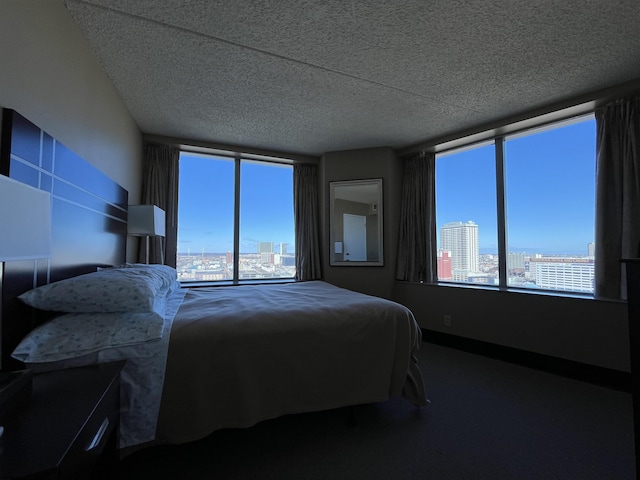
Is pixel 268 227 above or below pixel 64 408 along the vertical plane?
above

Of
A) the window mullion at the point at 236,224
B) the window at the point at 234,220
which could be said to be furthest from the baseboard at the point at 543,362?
the window mullion at the point at 236,224

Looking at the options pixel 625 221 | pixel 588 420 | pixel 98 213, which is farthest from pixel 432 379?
pixel 98 213

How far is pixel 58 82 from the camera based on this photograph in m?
1.57

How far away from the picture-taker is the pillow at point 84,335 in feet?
Result: 3.67

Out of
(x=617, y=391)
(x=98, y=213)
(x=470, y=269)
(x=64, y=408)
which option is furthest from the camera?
(x=470, y=269)

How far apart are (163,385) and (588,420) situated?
8.79ft

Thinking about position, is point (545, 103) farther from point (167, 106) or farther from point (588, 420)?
point (167, 106)

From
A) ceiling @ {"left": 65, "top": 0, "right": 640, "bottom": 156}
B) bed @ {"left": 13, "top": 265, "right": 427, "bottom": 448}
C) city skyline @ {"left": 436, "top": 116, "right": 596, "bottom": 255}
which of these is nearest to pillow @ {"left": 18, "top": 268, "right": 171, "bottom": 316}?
bed @ {"left": 13, "top": 265, "right": 427, "bottom": 448}

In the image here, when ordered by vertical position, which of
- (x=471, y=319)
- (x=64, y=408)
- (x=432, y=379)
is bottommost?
(x=432, y=379)

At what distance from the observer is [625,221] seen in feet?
7.70

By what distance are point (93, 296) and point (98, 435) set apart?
641 mm

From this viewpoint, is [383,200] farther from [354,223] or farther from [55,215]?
[55,215]

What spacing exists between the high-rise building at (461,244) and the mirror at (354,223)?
0.92 metres

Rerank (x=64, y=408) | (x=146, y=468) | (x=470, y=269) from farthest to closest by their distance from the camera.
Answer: (x=470, y=269)
(x=146, y=468)
(x=64, y=408)
